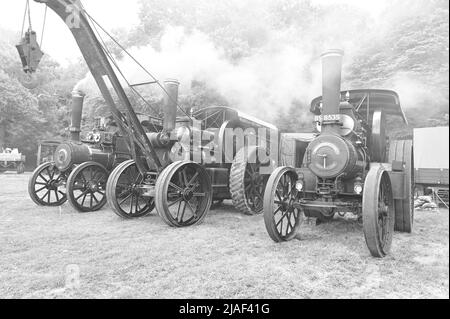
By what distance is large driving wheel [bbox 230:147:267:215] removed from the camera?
5840mm

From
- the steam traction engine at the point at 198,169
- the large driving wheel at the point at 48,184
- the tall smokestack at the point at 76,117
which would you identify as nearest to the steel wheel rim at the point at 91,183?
the steam traction engine at the point at 198,169

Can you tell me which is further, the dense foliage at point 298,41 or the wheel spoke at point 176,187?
the dense foliage at point 298,41

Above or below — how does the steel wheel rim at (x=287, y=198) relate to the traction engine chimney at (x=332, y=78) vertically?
below

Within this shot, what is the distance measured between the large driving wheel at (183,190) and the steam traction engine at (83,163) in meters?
2.00

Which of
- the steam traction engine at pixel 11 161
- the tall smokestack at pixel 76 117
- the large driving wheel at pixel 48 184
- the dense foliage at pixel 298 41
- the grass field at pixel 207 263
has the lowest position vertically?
the grass field at pixel 207 263

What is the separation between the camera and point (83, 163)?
6.38 m

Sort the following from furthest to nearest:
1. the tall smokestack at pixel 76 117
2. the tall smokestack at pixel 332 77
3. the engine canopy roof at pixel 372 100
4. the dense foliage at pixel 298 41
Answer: the dense foliage at pixel 298 41, the tall smokestack at pixel 76 117, the engine canopy roof at pixel 372 100, the tall smokestack at pixel 332 77

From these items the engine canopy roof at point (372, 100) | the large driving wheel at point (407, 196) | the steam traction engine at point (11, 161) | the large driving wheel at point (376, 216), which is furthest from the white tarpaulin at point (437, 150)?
the steam traction engine at point (11, 161)

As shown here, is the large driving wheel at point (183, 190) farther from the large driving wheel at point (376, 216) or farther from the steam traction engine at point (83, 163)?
the large driving wheel at point (376, 216)

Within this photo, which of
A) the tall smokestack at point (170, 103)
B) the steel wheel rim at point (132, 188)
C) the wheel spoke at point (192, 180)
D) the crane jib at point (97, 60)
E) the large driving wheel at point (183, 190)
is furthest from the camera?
the tall smokestack at point (170, 103)

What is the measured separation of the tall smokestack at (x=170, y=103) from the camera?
5789mm

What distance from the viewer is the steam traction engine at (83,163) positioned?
6441 millimetres

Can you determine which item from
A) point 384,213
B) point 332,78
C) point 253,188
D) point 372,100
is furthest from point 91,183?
point 384,213

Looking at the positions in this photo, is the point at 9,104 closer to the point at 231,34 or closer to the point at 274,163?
the point at 231,34
